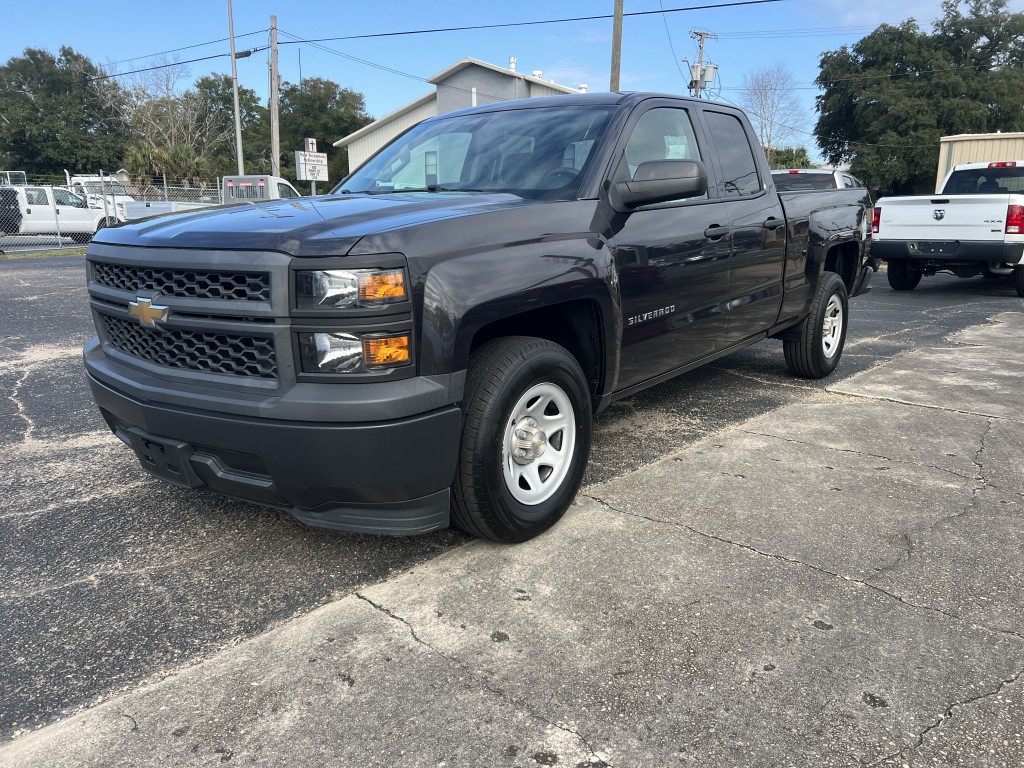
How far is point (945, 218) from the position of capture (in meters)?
11.3

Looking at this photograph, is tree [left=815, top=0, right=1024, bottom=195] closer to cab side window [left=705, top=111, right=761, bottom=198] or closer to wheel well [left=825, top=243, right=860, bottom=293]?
wheel well [left=825, top=243, right=860, bottom=293]

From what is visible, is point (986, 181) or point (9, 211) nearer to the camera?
point (986, 181)

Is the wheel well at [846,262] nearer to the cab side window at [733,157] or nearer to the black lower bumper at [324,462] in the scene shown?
the cab side window at [733,157]

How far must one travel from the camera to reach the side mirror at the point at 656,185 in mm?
3488

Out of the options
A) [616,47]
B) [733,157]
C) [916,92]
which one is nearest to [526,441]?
[733,157]

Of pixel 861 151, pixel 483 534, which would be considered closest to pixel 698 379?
pixel 483 534

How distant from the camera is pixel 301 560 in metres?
3.13

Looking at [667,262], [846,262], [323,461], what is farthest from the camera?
[846,262]

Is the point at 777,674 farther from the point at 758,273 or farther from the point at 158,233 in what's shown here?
the point at 758,273

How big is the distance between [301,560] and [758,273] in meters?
3.27

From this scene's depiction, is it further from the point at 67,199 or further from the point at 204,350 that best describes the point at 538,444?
the point at 67,199

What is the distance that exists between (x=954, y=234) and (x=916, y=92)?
31333 millimetres

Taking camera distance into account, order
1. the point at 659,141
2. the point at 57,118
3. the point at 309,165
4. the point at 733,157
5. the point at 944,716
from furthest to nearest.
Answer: the point at 57,118, the point at 309,165, the point at 733,157, the point at 659,141, the point at 944,716

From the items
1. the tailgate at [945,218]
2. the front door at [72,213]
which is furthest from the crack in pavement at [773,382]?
the front door at [72,213]
